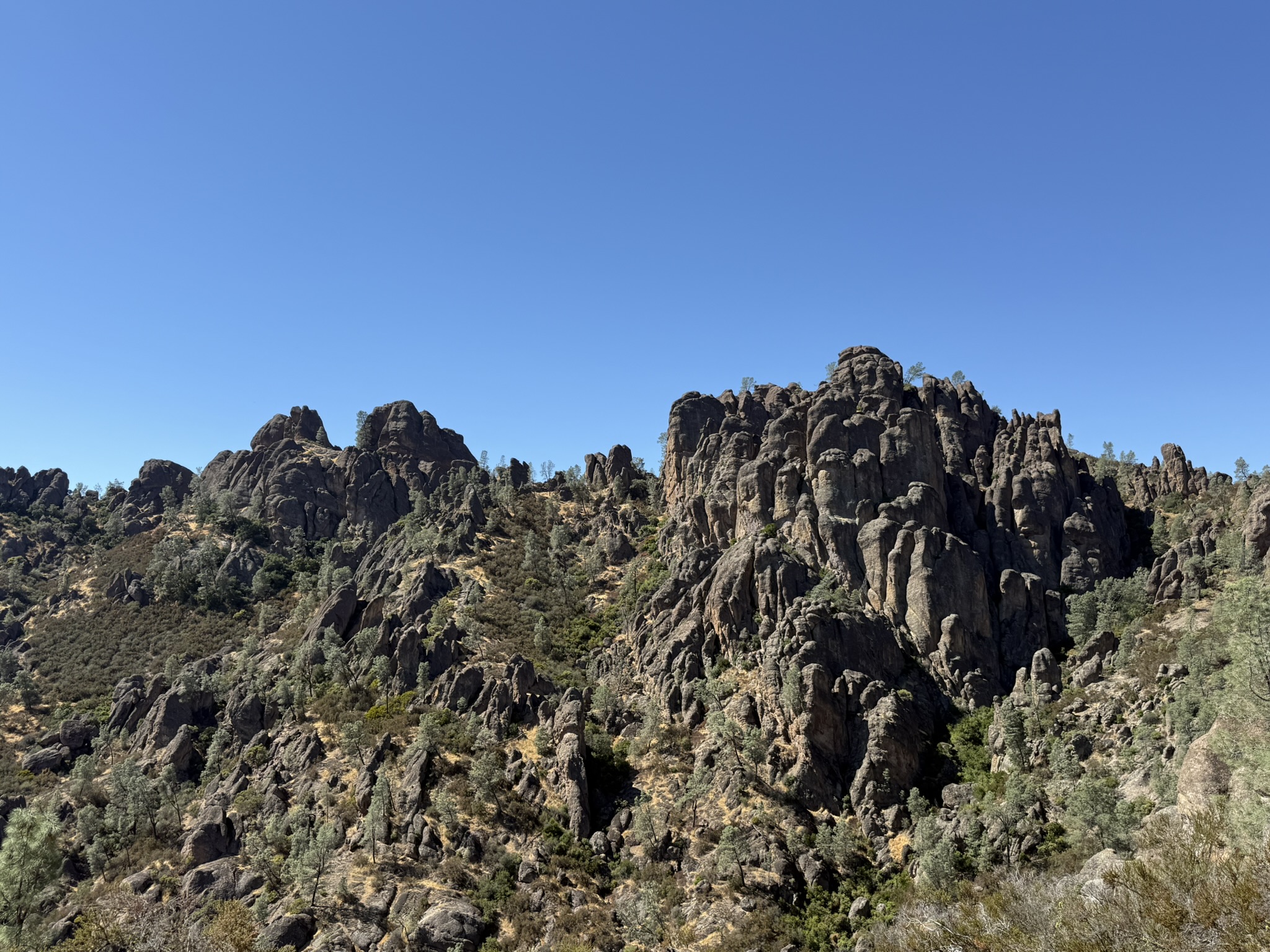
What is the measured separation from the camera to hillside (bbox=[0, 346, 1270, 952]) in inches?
2178

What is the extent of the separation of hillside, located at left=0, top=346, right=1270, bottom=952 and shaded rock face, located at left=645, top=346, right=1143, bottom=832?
50cm

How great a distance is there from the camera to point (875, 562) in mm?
96125

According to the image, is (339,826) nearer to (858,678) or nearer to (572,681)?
(572,681)

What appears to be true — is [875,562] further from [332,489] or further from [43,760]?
[332,489]

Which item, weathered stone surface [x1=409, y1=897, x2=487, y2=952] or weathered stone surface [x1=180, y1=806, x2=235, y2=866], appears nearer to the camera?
weathered stone surface [x1=409, y1=897, x2=487, y2=952]

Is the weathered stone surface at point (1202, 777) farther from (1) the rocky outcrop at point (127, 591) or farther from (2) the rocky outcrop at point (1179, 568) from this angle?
(1) the rocky outcrop at point (127, 591)

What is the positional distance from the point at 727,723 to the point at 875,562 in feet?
104

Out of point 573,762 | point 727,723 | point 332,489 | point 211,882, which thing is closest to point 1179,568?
point 727,723

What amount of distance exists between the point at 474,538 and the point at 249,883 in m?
72.6

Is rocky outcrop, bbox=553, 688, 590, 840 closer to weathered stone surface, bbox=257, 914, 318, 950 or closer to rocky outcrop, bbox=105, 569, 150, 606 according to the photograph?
weathered stone surface, bbox=257, 914, 318, 950

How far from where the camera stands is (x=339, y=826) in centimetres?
7419

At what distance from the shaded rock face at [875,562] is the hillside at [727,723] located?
0.50 m

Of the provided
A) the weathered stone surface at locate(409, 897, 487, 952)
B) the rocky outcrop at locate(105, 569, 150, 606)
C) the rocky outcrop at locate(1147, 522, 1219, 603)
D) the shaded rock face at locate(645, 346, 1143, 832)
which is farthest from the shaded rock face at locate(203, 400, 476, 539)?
the rocky outcrop at locate(1147, 522, 1219, 603)

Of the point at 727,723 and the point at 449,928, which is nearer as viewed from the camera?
the point at 449,928
